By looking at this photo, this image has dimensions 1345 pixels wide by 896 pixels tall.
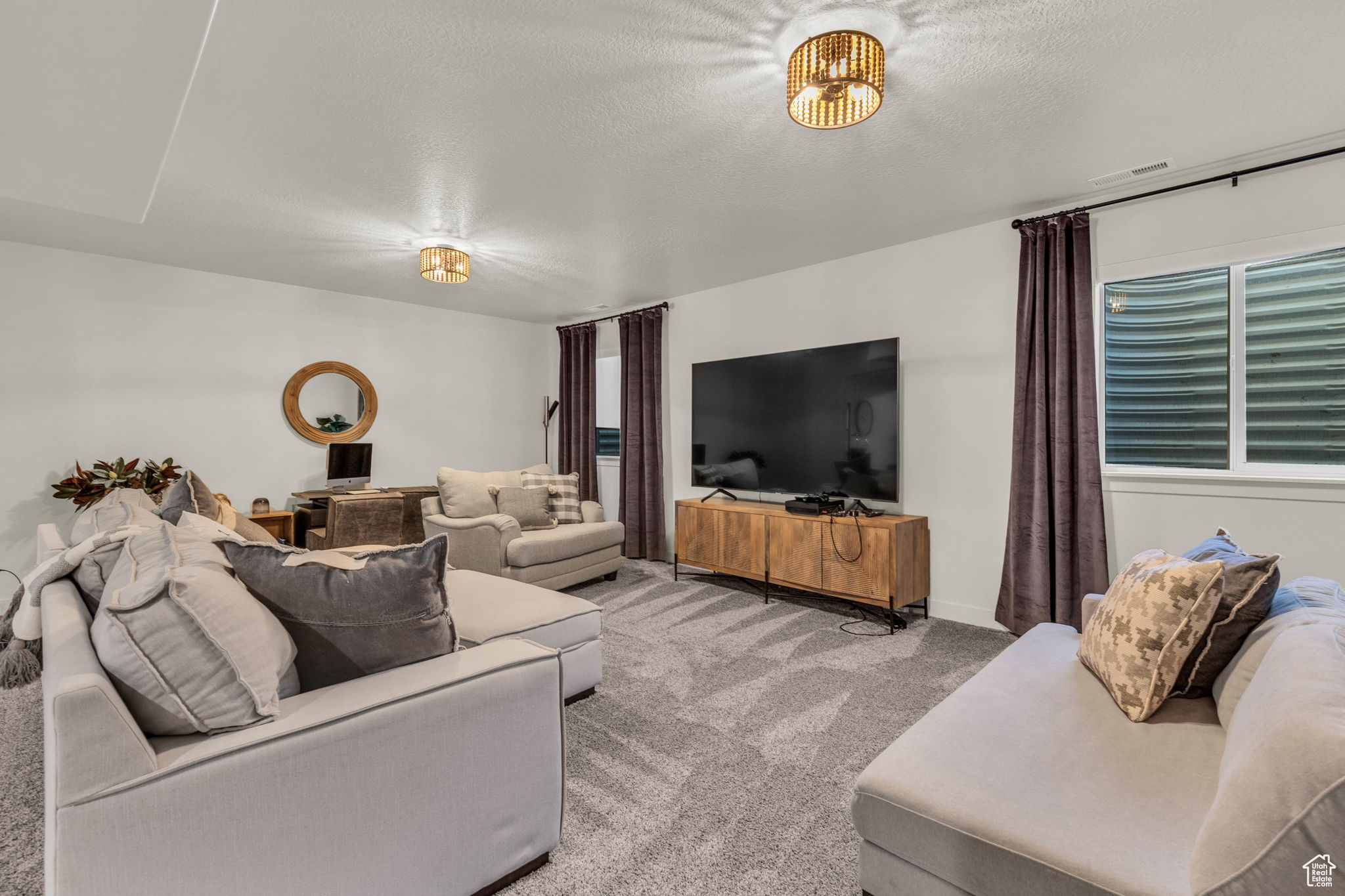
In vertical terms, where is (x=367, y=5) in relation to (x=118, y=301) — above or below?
above

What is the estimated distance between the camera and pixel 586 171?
2.87 m

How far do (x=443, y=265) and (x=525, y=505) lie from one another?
177 centimetres

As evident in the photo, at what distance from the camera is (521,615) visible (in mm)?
2316

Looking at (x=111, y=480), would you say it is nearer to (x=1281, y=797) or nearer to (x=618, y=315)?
(x=618, y=315)

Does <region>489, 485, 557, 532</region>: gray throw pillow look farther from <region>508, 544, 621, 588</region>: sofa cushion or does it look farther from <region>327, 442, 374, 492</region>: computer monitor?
<region>327, 442, 374, 492</region>: computer monitor

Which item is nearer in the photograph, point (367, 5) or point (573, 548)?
point (367, 5)

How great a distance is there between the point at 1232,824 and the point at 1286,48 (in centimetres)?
246

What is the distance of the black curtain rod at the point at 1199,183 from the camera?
8.41 ft

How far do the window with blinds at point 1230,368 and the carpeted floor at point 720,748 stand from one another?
135 cm

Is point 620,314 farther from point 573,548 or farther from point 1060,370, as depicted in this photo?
point 1060,370

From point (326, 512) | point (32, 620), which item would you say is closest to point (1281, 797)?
point (32, 620)

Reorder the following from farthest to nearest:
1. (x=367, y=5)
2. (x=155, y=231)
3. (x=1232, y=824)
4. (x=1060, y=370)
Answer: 1. (x=155, y=231)
2. (x=1060, y=370)
3. (x=367, y=5)
4. (x=1232, y=824)

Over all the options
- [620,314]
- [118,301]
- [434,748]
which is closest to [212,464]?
[118,301]

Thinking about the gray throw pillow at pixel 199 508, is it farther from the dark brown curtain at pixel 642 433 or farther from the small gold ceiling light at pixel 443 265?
the dark brown curtain at pixel 642 433
